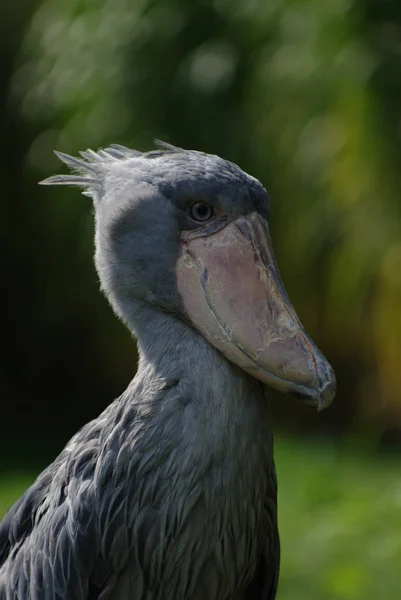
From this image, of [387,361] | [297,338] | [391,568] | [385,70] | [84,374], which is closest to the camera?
[297,338]

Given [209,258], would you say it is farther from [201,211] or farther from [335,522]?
[335,522]

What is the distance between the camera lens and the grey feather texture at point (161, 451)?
221cm

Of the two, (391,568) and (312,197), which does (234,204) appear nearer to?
(391,568)

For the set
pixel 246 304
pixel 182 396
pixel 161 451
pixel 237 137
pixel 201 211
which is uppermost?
pixel 237 137

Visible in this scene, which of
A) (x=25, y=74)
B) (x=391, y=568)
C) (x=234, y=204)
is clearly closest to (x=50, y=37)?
(x=25, y=74)

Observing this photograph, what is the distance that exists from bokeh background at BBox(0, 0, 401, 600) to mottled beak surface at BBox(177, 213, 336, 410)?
2064 mm

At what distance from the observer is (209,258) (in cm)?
222

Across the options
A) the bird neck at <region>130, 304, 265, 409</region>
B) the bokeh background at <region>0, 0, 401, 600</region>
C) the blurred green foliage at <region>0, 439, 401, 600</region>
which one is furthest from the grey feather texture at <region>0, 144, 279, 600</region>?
the bokeh background at <region>0, 0, 401, 600</region>

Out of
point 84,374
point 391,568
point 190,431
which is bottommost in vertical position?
point 391,568

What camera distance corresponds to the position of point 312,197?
5215 millimetres

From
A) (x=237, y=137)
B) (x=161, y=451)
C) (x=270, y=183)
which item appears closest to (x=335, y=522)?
(x=270, y=183)

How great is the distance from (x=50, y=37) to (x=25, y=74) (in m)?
0.24

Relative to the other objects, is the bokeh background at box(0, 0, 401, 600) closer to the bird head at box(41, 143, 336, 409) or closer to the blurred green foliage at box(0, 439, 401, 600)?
the blurred green foliage at box(0, 439, 401, 600)

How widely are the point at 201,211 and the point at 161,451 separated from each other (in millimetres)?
472
